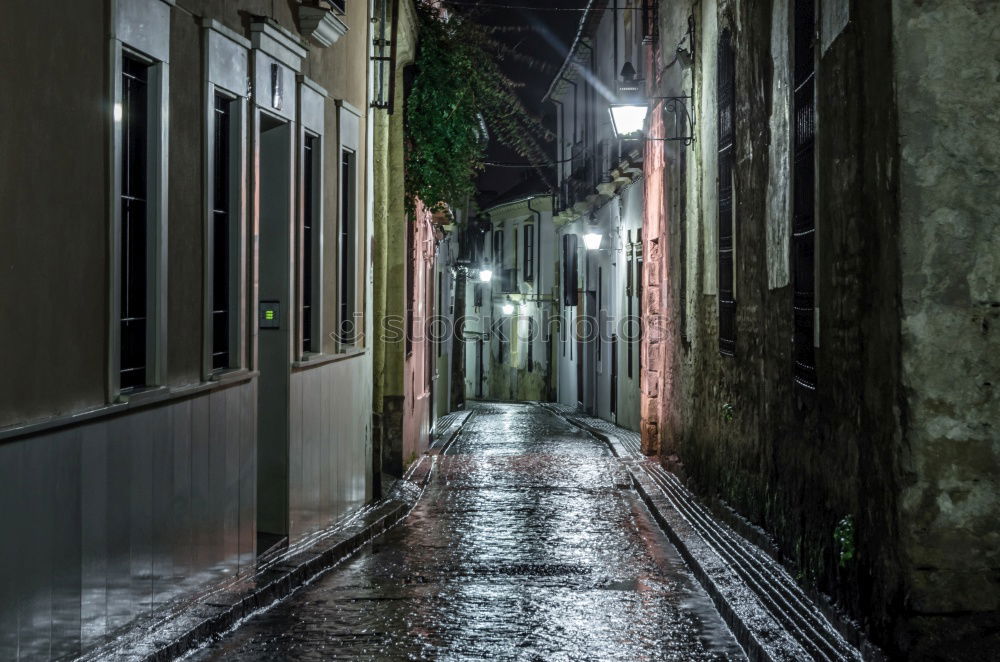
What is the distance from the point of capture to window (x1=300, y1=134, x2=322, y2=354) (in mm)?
9938

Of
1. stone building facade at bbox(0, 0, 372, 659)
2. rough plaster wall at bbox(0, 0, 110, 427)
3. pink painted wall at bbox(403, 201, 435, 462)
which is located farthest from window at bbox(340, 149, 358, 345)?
rough plaster wall at bbox(0, 0, 110, 427)

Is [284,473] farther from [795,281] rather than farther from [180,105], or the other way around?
[795,281]

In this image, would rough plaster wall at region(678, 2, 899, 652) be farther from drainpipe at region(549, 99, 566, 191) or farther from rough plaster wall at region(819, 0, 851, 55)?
drainpipe at region(549, 99, 566, 191)

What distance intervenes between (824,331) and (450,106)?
9.19m

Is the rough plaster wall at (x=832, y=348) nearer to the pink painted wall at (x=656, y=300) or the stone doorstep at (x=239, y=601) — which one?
the stone doorstep at (x=239, y=601)

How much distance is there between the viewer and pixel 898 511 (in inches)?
217

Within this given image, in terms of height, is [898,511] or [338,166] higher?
[338,166]

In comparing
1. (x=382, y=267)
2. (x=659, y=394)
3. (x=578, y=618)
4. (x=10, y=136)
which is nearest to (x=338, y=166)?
(x=382, y=267)

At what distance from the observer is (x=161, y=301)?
648 cm

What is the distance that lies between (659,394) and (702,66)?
5433 millimetres

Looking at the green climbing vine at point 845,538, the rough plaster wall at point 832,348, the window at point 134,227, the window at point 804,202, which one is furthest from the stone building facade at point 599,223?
the green climbing vine at point 845,538

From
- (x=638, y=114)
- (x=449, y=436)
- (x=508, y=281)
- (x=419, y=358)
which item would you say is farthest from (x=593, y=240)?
(x=508, y=281)

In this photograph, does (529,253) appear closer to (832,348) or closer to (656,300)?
(656,300)

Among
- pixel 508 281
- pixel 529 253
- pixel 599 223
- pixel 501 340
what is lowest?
pixel 501 340
